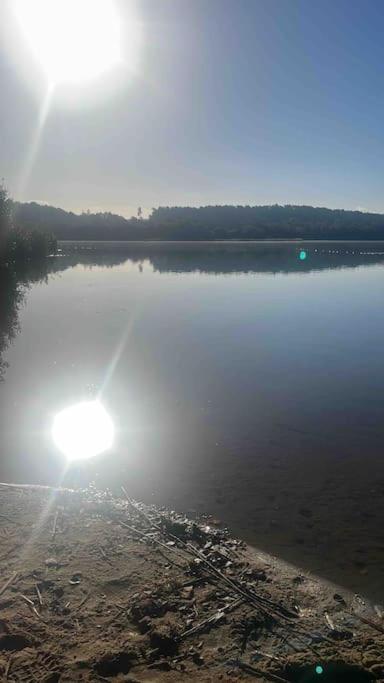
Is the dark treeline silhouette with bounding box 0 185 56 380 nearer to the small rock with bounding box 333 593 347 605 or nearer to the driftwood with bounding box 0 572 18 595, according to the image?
the driftwood with bounding box 0 572 18 595

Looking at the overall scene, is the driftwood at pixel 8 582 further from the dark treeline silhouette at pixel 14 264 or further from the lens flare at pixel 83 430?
the dark treeline silhouette at pixel 14 264

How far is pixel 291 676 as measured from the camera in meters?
3.87

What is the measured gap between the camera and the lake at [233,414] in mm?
6793

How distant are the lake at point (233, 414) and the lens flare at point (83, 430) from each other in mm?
228

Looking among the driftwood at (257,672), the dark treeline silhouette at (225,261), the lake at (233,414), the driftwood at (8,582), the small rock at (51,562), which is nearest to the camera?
the driftwood at (257,672)

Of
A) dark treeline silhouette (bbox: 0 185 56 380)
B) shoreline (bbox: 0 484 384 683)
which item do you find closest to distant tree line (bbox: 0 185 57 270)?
dark treeline silhouette (bbox: 0 185 56 380)

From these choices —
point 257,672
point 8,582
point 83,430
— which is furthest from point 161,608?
point 83,430

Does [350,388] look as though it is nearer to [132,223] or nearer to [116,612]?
[116,612]

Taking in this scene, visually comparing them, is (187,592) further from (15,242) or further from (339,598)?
(15,242)

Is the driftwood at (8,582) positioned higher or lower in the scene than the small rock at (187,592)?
higher

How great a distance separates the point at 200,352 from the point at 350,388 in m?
5.53

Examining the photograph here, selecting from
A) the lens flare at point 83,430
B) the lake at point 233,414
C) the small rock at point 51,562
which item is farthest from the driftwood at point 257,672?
the lens flare at point 83,430

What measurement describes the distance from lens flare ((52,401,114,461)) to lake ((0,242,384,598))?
23 cm

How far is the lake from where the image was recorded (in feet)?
22.3
